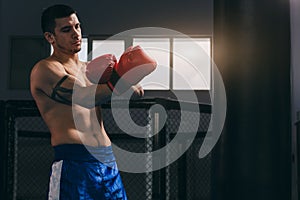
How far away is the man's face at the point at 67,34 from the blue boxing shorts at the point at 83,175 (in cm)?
42

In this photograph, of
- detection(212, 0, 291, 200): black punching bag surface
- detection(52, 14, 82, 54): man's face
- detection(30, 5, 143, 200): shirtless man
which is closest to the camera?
detection(212, 0, 291, 200): black punching bag surface

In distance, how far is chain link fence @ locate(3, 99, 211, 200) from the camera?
2.85 metres

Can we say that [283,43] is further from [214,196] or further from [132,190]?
[132,190]

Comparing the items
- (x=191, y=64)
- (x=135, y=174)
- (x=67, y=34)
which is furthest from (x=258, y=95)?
(x=191, y=64)

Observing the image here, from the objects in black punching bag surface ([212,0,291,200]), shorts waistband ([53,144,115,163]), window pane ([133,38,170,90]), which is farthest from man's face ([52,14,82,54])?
window pane ([133,38,170,90])

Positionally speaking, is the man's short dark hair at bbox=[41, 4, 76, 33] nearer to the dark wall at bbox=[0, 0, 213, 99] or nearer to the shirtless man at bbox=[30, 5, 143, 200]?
the shirtless man at bbox=[30, 5, 143, 200]

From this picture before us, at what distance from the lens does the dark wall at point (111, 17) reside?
7664 millimetres

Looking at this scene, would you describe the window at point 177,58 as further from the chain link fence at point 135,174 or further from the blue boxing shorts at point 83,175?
the blue boxing shorts at point 83,175

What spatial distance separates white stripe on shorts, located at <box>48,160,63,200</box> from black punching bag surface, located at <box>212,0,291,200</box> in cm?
91

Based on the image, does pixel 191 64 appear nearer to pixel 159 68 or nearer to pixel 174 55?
pixel 174 55

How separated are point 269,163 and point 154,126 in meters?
1.67

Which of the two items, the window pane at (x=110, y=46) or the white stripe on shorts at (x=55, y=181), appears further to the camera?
the window pane at (x=110, y=46)

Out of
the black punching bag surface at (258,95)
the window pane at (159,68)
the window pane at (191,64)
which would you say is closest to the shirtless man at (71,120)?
the black punching bag surface at (258,95)

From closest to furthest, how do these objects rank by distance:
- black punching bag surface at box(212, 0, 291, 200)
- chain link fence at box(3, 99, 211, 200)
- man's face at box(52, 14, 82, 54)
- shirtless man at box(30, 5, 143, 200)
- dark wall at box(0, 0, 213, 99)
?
black punching bag surface at box(212, 0, 291, 200), shirtless man at box(30, 5, 143, 200), man's face at box(52, 14, 82, 54), chain link fence at box(3, 99, 211, 200), dark wall at box(0, 0, 213, 99)
